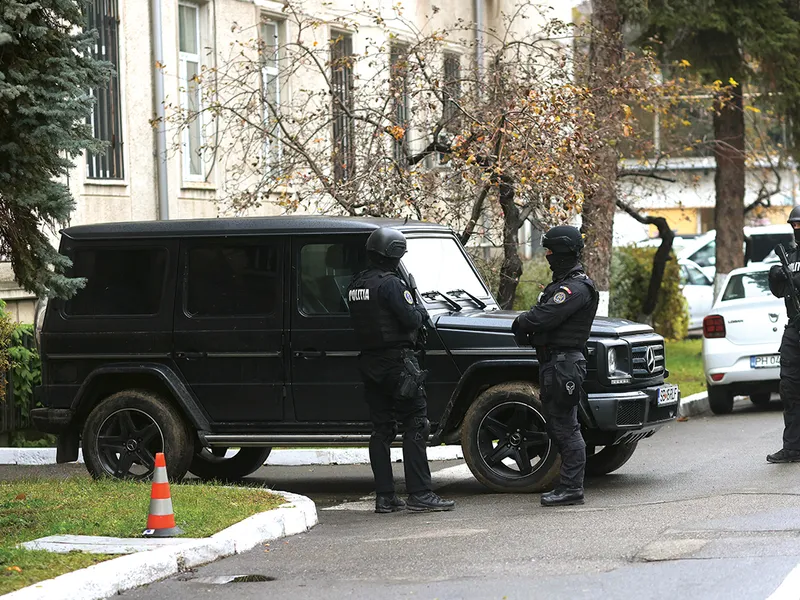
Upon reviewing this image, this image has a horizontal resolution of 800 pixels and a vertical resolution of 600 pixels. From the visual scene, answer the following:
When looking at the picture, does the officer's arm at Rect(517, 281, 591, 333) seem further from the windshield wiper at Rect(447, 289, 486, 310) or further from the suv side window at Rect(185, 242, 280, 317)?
the suv side window at Rect(185, 242, 280, 317)

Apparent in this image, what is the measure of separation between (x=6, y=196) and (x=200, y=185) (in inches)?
427

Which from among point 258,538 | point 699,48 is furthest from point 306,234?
point 699,48

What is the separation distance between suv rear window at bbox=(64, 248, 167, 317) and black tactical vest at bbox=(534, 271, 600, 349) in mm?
3071

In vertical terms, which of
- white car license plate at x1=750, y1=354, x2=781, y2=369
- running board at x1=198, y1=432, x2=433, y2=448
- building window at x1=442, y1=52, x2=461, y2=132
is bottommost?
running board at x1=198, y1=432, x2=433, y2=448

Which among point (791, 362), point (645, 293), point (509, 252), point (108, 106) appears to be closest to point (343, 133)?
point (509, 252)

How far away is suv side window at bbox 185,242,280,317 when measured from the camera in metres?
10.9

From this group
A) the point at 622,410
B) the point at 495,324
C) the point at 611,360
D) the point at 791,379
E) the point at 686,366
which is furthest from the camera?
the point at 686,366

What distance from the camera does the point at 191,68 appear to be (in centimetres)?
1902

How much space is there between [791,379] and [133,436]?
522 cm

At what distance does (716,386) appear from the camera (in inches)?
646

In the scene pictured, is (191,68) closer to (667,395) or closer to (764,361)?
(764,361)

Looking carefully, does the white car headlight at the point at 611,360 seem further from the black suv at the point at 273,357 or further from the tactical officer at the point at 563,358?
the tactical officer at the point at 563,358

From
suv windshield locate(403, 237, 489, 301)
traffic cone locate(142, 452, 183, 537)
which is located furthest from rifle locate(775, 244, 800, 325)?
traffic cone locate(142, 452, 183, 537)

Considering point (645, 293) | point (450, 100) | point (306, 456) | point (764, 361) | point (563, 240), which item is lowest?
point (306, 456)
